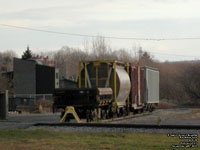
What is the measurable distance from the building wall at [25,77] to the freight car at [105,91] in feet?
172

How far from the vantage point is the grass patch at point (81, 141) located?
12.1m

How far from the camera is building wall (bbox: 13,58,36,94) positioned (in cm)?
8388

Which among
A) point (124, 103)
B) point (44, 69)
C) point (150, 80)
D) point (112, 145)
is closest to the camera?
point (112, 145)

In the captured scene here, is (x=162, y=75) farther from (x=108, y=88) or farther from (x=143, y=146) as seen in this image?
(x=143, y=146)

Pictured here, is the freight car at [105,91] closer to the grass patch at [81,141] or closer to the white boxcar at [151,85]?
the white boxcar at [151,85]

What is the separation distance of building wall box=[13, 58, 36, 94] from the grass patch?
68.5 metres

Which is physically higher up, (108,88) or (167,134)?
(108,88)

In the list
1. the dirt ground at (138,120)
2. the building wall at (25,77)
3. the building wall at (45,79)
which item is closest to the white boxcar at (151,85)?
the dirt ground at (138,120)

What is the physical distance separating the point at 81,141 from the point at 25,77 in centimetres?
7290

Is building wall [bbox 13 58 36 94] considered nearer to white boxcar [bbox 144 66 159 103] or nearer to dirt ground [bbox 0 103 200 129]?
white boxcar [bbox 144 66 159 103]

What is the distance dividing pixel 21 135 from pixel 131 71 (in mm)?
15447

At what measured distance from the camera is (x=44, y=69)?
8500cm

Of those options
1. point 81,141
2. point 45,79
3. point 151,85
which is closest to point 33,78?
point 45,79

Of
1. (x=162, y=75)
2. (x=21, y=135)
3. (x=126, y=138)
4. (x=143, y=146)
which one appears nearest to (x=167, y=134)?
(x=126, y=138)
